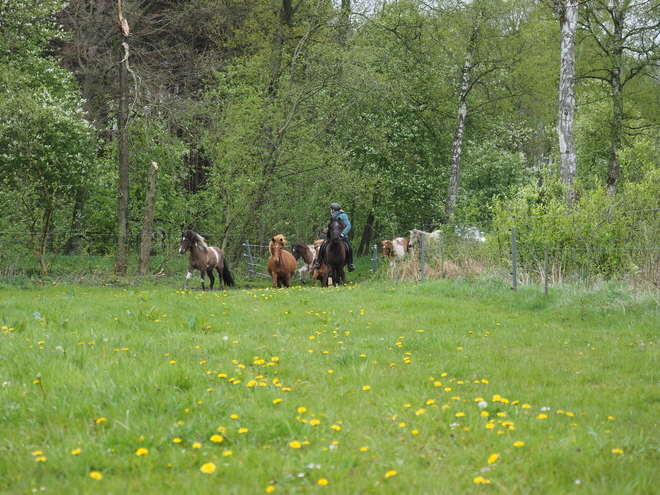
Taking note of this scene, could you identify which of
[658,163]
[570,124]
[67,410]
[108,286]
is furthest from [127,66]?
[658,163]

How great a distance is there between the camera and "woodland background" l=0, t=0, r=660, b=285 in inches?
821

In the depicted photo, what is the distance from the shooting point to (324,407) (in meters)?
5.15

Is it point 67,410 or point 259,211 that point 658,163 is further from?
point 67,410

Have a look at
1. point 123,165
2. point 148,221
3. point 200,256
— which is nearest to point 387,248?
point 200,256

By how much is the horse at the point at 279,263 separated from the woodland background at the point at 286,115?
457cm

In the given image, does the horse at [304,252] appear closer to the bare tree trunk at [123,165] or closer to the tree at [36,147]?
the bare tree trunk at [123,165]

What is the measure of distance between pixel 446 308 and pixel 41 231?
15.2 m

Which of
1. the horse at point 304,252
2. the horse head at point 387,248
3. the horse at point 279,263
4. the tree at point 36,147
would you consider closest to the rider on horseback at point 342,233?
the horse at point 279,263

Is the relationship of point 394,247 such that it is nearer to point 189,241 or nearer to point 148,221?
point 189,241

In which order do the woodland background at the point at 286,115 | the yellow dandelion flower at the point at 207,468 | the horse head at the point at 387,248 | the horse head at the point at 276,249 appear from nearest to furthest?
the yellow dandelion flower at the point at 207,468
the horse head at the point at 276,249
the woodland background at the point at 286,115
the horse head at the point at 387,248

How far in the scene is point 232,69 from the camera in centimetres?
2530

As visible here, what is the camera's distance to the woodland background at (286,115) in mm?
20859

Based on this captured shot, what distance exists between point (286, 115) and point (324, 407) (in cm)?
2134

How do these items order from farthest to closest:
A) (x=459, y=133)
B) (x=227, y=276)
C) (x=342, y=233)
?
(x=459, y=133) < (x=227, y=276) < (x=342, y=233)
